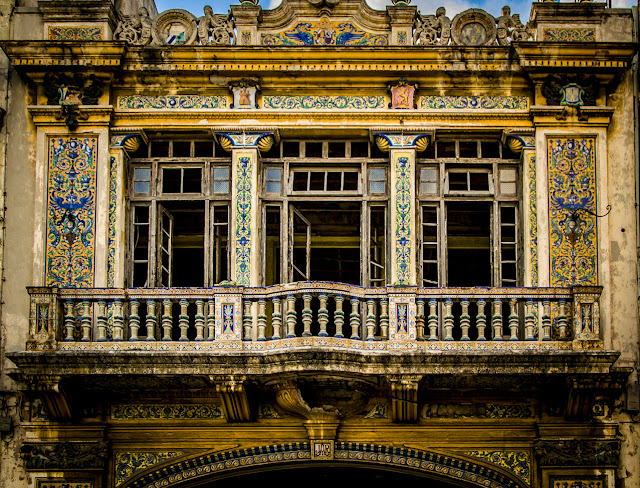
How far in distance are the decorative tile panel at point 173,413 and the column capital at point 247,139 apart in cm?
325

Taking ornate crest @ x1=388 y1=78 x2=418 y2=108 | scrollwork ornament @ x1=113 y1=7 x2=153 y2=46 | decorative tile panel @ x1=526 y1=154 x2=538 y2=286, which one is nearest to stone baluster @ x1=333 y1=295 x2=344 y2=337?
decorative tile panel @ x1=526 y1=154 x2=538 y2=286

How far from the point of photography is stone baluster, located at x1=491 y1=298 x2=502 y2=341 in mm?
14180

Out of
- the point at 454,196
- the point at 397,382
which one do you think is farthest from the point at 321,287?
the point at 454,196

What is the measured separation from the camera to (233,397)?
14.3m

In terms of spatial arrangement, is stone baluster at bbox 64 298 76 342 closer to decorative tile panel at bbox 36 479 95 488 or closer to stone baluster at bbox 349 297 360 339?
decorative tile panel at bbox 36 479 95 488

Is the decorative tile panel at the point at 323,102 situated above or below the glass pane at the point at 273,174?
above

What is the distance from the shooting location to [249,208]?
15367mm

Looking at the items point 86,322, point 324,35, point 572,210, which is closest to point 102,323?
point 86,322

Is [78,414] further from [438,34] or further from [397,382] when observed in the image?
[438,34]

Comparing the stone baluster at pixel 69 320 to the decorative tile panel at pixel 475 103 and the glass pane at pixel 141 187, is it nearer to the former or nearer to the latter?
the glass pane at pixel 141 187

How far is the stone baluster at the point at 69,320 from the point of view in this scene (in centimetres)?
1436

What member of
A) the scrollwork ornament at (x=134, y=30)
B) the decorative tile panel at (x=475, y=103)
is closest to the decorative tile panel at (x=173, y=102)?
the scrollwork ornament at (x=134, y=30)

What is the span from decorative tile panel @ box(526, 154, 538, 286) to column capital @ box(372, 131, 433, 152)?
129 cm

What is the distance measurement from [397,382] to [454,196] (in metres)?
2.89
